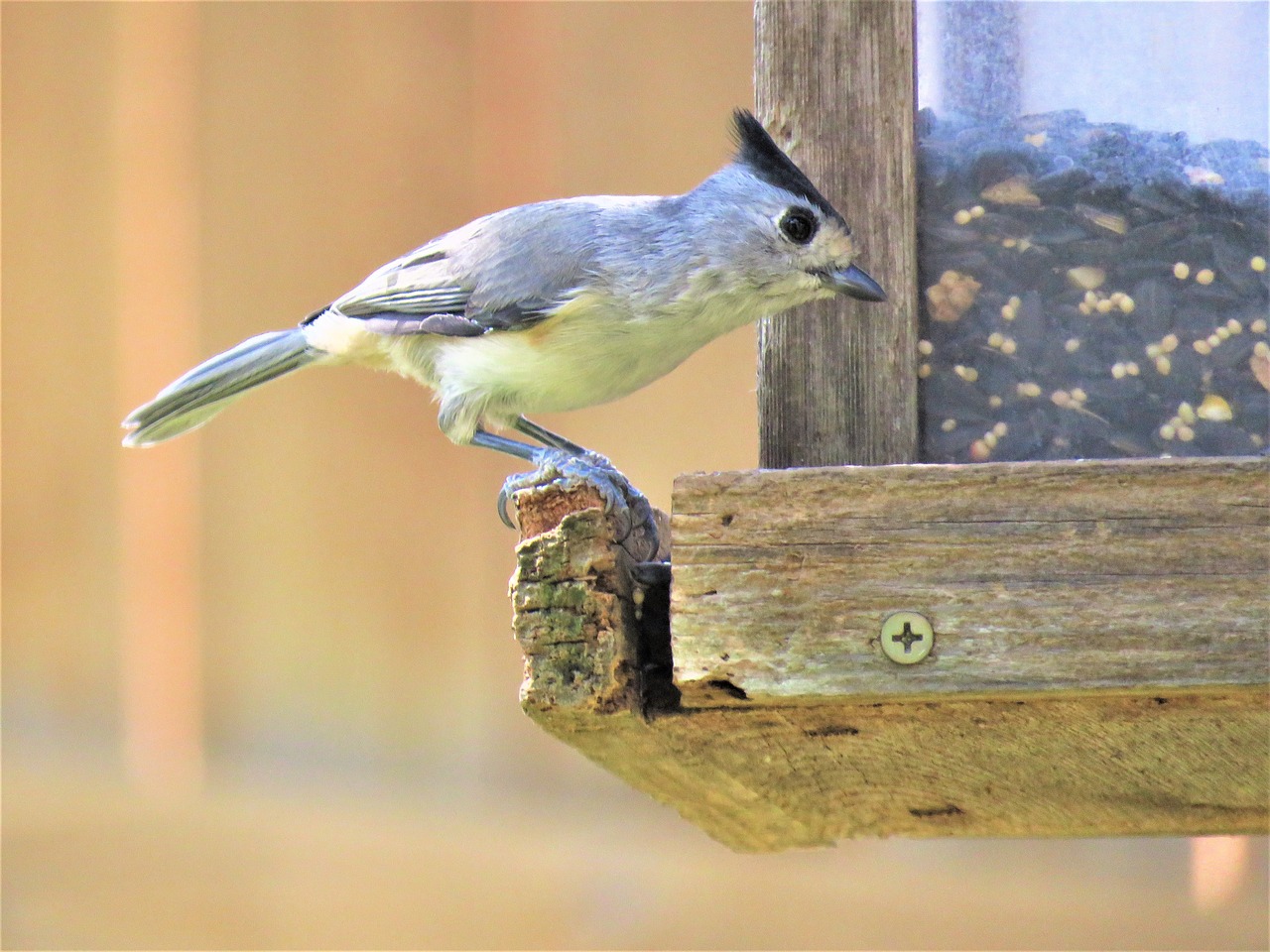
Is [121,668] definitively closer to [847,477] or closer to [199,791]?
[199,791]

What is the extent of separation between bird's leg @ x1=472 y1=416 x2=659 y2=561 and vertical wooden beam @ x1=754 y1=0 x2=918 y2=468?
0.91 ft

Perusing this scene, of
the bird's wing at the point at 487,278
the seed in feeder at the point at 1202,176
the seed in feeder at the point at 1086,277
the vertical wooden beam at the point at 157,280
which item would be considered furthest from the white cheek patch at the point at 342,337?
the vertical wooden beam at the point at 157,280

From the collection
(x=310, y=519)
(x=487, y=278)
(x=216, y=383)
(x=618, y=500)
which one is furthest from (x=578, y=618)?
(x=310, y=519)

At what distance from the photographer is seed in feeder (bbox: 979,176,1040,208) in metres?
2.36

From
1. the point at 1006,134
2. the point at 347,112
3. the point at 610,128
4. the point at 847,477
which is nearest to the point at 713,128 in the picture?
the point at 610,128

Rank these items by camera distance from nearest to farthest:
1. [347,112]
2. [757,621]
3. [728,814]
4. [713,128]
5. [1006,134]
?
1. [757,621]
2. [1006,134]
3. [728,814]
4. [713,128]
5. [347,112]

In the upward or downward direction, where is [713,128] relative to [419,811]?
upward

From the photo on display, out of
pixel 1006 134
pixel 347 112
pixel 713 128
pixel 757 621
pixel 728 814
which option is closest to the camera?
pixel 757 621

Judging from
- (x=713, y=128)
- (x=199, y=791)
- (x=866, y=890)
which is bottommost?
(x=866, y=890)

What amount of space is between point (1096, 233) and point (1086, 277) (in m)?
0.07

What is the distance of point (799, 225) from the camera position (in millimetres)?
2711

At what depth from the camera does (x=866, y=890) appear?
4879 mm

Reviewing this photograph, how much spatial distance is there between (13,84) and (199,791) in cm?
251

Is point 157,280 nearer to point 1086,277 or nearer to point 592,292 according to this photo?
point 592,292
